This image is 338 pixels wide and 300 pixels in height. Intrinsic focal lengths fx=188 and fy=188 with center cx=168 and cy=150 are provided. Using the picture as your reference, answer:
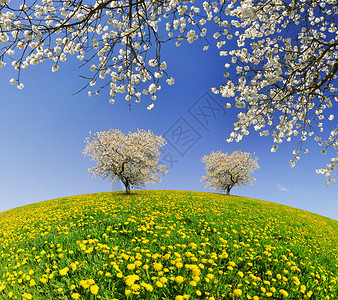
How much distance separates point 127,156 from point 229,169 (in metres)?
18.0

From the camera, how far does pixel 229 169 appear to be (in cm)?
3009

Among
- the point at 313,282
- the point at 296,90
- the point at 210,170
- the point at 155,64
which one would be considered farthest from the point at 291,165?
the point at 210,170

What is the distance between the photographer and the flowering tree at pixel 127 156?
18.8 metres

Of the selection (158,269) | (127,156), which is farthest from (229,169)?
(158,269)

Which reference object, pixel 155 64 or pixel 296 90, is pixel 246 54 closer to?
pixel 296 90

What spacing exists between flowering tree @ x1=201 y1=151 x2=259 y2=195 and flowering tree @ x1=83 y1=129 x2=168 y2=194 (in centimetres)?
1356

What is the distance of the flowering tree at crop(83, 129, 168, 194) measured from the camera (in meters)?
18.8

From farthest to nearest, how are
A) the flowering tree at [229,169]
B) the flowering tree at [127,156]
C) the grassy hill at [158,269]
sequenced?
the flowering tree at [229,169]
the flowering tree at [127,156]
the grassy hill at [158,269]

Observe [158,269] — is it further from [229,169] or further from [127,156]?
[229,169]

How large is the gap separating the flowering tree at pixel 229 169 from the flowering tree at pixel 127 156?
13565 millimetres

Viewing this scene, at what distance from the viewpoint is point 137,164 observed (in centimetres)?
1938

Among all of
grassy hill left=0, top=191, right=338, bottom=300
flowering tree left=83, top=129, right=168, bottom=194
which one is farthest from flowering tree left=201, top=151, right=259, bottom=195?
grassy hill left=0, top=191, right=338, bottom=300

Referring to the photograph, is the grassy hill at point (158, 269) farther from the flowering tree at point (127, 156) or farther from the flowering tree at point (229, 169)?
the flowering tree at point (229, 169)

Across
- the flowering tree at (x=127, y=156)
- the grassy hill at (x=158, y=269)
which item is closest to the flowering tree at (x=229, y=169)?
the flowering tree at (x=127, y=156)
